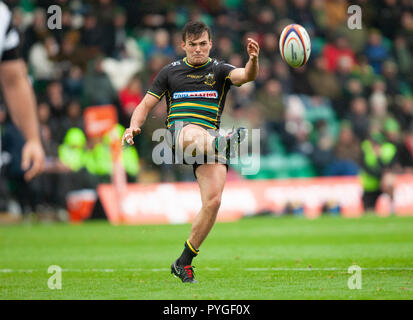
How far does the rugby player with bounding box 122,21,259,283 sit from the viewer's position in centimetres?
787

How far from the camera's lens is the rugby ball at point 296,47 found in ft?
26.6

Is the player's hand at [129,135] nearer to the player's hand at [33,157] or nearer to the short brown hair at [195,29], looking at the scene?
the short brown hair at [195,29]

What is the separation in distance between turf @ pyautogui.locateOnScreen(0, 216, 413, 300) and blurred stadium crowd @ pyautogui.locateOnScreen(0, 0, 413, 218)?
2497 mm

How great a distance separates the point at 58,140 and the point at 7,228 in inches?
119

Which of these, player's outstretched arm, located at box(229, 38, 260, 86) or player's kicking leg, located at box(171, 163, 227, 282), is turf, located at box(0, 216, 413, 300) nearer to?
player's kicking leg, located at box(171, 163, 227, 282)

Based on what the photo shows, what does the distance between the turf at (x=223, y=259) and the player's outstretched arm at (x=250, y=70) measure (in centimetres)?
209

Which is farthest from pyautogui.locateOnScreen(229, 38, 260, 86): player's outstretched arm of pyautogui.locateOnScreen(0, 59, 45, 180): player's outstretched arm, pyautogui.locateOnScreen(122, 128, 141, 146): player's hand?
pyautogui.locateOnScreen(0, 59, 45, 180): player's outstretched arm

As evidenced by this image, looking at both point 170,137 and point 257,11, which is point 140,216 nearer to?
point 257,11

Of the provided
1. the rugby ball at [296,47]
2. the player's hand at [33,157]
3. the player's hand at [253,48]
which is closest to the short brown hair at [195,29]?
the player's hand at [253,48]

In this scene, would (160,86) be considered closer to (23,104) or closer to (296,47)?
(296,47)

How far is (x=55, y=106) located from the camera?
19.5 metres

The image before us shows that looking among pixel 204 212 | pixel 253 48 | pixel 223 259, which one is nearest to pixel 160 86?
pixel 253 48

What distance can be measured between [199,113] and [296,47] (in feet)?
4.10
